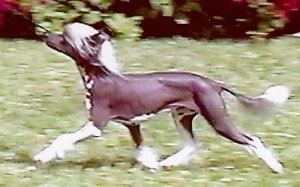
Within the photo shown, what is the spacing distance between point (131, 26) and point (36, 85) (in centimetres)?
168

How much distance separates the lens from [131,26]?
348 inches

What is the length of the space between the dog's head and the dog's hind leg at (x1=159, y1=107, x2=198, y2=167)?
1.31 feet

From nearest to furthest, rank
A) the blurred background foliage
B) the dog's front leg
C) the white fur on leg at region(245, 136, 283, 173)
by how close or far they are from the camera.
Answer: the dog's front leg → the white fur on leg at region(245, 136, 283, 173) → the blurred background foliage

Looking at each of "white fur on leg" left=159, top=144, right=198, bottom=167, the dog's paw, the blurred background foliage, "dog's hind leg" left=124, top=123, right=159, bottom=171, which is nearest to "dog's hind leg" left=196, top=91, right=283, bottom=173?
"white fur on leg" left=159, top=144, right=198, bottom=167

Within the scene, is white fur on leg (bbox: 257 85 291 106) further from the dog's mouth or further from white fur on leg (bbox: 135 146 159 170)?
the dog's mouth

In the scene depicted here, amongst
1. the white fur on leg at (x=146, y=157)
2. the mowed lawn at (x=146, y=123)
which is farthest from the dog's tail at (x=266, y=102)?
the white fur on leg at (x=146, y=157)

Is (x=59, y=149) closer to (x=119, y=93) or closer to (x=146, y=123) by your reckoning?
(x=119, y=93)

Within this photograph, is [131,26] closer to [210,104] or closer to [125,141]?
[125,141]

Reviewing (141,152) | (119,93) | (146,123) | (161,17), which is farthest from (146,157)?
(161,17)

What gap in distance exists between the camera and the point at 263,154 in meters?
5.09

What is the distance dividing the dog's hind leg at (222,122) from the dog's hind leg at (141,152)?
350mm

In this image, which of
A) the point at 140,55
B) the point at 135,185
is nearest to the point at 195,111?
the point at 135,185

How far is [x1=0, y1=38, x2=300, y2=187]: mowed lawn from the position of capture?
5137mm

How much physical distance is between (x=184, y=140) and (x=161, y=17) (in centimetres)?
409
